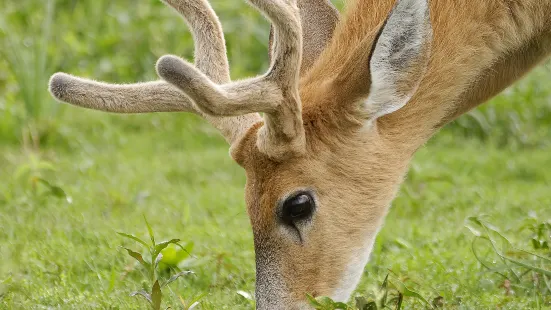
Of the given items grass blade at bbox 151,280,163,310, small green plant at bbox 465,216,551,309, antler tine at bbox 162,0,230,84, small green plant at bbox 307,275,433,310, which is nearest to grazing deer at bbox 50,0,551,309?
antler tine at bbox 162,0,230,84

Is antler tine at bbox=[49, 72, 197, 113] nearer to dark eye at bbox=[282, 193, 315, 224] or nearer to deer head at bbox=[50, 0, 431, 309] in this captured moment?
deer head at bbox=[50, 0, 431, 309]

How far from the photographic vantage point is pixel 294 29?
4602 millimetres

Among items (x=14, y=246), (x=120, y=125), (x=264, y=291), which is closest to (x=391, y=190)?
(x=264, y=291)

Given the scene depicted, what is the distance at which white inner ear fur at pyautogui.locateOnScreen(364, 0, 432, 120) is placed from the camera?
467cm

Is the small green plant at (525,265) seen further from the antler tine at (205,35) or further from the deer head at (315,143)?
the antler tine at (205,35)

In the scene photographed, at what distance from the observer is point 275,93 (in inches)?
182

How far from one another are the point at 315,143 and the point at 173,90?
2.41ft

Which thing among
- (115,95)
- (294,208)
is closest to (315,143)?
(294,208)

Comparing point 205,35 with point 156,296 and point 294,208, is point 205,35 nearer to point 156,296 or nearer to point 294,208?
point 294,208

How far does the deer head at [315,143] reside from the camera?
15.3ft

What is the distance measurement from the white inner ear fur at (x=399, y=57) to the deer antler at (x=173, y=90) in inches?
26.0

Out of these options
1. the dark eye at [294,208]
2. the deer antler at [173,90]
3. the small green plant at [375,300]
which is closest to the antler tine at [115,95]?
the deer antler at [173,90]

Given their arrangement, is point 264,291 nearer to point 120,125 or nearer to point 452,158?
point 452,158

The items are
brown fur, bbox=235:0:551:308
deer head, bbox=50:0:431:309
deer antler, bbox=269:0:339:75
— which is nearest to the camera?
deer head, bbox=50:0:431:309
